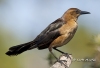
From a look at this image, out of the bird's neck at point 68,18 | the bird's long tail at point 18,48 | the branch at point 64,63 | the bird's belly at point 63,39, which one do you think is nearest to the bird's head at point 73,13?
the bird's neck at point 68,18

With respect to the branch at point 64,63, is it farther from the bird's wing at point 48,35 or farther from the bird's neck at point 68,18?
the bird's neck at point 68,18

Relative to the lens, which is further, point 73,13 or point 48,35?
point 73,13

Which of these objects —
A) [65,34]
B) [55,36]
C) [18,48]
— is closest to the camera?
[18,48]

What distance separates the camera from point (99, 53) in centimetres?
192

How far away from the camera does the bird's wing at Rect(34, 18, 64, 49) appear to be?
4.16 meters

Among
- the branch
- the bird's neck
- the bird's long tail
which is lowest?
the branch

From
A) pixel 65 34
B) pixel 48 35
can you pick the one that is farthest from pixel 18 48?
pixel 65 34

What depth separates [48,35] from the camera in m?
4.20

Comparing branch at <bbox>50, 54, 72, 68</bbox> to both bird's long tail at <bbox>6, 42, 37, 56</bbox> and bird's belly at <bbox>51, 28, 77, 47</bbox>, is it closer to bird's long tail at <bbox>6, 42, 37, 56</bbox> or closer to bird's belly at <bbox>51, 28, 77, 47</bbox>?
bird's belly at <bbox>51, 28, 77, 47</bbox>

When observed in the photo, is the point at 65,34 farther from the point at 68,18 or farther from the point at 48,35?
the point at 68,18

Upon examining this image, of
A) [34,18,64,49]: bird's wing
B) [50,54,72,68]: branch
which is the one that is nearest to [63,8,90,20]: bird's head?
[34,18,64,49]: bird's wing

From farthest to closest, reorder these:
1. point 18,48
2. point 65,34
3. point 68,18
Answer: point 68,18, point 65,34, point 18,48

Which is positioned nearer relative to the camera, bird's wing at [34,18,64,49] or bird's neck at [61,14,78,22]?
bird's wing at [34,18,64,49]

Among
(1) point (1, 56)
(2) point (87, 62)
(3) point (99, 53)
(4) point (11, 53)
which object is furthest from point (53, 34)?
(1) point (1, 56)
